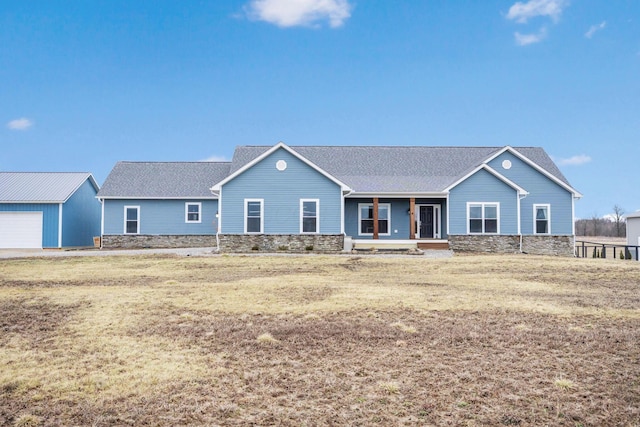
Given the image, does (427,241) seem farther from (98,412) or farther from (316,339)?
(98,412)

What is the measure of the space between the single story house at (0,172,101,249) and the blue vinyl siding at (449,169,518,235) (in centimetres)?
2333

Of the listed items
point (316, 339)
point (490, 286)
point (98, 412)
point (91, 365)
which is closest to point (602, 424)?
point (316, 339)

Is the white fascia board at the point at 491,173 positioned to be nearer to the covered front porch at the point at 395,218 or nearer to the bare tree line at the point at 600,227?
the covered front porch at the point at 395,218

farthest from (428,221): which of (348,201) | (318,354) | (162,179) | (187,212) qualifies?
(318,354)

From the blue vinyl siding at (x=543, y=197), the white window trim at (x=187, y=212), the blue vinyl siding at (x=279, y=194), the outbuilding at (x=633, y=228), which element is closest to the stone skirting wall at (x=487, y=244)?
the blue vinyl siding at (x=543, y=197)

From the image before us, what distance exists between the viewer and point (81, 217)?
3378 centimetres

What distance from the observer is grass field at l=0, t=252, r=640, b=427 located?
463 cm

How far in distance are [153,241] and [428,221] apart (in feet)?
54.4

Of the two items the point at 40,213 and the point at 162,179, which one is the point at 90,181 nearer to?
the point at 40,213

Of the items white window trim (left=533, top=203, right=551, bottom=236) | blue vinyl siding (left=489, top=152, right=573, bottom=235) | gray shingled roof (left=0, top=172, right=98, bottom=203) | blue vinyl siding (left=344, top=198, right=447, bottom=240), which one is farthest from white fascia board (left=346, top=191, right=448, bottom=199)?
gray shingled roof (left=0, top=172, right=98, bottom=203)

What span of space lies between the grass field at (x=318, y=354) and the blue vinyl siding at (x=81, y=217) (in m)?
20.7

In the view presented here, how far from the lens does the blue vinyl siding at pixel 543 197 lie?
91.4ft

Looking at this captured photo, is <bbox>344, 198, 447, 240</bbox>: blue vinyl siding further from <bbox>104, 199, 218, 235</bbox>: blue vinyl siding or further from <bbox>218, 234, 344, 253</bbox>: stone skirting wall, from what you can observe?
<bbox>104, 199, 218, 235</bbox>: blue vinyl siding

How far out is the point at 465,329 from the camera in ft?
24.8
